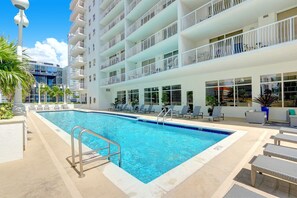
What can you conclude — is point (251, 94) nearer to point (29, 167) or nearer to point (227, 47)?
point (227, 47)

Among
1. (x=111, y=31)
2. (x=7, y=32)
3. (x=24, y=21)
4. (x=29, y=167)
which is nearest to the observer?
(x=29, y=167)

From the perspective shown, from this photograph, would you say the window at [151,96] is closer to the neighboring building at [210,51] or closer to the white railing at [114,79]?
the neighboring building at [210,51]

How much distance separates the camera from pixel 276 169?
281 cm

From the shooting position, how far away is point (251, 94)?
11.8 m

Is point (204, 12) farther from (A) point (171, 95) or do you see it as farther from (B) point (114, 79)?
(B) point (114, 79)

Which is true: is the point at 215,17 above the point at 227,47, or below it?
above

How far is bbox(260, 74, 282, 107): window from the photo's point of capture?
10.6m

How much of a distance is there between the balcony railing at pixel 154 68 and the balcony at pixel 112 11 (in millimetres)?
10698

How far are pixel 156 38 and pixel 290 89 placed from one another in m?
11.6

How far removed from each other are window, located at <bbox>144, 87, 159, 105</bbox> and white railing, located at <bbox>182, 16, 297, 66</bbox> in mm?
7139

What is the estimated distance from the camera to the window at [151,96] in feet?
64.2

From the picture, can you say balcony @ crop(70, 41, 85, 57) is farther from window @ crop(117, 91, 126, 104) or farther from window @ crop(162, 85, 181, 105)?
window @ crop(162, 85, 181, 105)

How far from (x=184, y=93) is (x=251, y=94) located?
578 centimetres

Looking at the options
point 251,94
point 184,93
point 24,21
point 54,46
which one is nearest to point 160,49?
point 184,93
